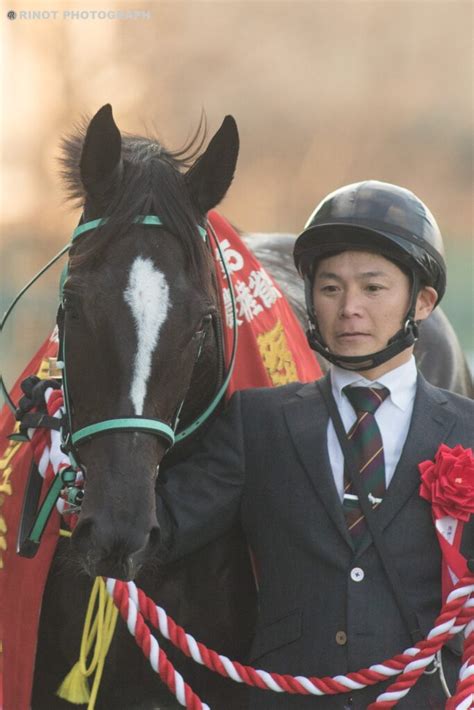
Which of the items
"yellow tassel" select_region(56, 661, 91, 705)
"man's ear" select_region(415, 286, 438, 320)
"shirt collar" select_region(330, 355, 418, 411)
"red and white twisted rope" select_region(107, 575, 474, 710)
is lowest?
"yellow tassel" select_region(56, 661, 91, 705)

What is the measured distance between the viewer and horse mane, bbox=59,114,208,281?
6.42ft

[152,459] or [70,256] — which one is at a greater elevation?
[70,256]

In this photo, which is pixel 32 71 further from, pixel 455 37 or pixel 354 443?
pixel 354 443

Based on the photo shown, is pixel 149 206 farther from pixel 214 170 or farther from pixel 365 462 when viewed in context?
pixel 365 462

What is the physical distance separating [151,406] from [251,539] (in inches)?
22.4

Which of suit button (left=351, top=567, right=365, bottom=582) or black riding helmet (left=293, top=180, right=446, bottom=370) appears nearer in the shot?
suit button (left=351, top=567, right=365, bottom=582)

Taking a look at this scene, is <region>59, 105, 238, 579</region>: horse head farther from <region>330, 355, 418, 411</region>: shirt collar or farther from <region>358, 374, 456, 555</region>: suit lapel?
<region>358, 374, 456, 555</region>: suit lapel

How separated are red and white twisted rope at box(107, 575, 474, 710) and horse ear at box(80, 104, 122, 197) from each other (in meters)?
0.84

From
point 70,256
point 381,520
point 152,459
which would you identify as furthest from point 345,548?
point 70,256

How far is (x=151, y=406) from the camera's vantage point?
6.00 feet

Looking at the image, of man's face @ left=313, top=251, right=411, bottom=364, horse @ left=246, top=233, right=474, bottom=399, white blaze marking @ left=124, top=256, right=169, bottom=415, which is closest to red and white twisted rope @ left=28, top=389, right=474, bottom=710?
white blaze marking @ left=124, top=256, right=169, bottom=415


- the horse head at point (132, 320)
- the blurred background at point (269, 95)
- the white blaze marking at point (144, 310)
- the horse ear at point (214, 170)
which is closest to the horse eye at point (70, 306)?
the horse head at point (132, 320)

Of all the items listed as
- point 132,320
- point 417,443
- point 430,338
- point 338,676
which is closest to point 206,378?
point 132,320

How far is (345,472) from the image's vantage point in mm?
2105
